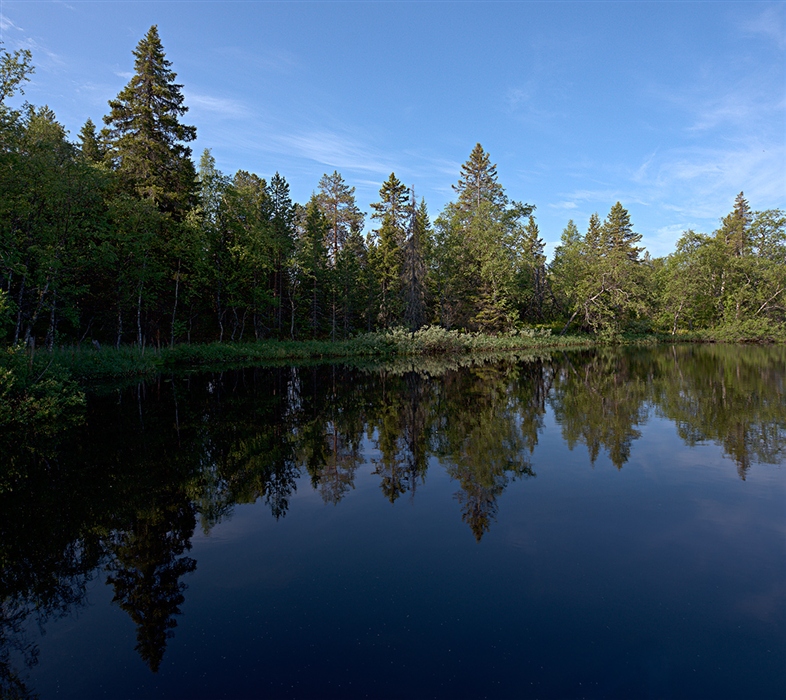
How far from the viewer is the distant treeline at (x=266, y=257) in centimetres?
1858

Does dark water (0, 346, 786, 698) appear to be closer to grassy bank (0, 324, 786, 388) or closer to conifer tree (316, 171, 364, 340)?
grassy bank (0, 324, 786, 388)

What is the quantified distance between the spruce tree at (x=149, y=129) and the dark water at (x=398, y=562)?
23260mm

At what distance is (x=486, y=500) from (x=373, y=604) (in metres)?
3.11

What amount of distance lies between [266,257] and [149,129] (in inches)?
437

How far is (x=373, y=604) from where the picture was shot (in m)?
4.51

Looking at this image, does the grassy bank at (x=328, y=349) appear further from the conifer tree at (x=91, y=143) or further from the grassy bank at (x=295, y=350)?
the conifer tree at (x=91, y=143)

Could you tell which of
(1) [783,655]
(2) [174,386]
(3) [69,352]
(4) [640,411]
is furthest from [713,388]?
(3) [69,352]

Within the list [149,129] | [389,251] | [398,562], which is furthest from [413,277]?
[398,562]

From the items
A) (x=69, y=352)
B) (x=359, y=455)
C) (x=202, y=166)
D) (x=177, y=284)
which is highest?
(x=202, y=166)

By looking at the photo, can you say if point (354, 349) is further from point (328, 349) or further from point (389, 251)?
point (389, 251)

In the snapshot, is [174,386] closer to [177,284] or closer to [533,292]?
[177,284]

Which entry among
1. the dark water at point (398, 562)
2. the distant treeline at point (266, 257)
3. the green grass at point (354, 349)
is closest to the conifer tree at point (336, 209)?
the distant treeline at point (266, 257)

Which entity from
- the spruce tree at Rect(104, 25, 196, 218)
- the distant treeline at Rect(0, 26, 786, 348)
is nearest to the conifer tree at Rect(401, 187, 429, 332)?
the distant treeline at Rect(0, 26, 786, 348)

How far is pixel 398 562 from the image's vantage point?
17.4ft
